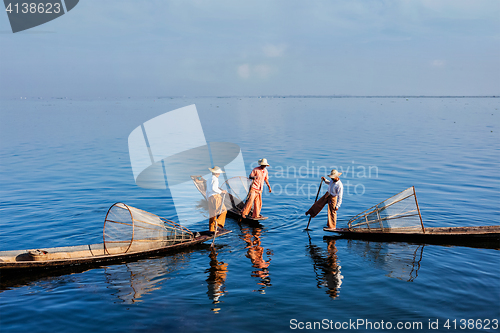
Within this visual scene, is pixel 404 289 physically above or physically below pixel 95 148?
below

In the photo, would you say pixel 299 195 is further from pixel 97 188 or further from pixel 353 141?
pixel 353 141

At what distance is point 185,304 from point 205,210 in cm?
828

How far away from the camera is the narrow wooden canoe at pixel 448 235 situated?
1298cm

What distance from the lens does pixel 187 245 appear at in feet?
41.1

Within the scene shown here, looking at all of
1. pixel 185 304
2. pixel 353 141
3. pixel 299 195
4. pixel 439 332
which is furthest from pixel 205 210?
pixel 353 141

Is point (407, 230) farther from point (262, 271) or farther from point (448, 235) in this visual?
point (262, 271)

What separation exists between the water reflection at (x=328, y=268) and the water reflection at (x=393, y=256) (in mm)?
877

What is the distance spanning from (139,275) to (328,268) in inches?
224

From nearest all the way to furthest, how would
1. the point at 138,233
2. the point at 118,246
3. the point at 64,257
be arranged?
the point at 64,257, the point at 118,246, the point at 138,233

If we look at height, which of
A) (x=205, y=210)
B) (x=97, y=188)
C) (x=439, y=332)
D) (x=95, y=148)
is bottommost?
(x=439, y=332)

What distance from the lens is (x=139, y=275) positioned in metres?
10.7

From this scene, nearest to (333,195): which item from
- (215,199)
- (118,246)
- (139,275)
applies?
(215,199)

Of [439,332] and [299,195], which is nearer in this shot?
[439,332]

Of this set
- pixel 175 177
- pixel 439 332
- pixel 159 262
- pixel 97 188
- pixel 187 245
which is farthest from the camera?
pixel 175 177
